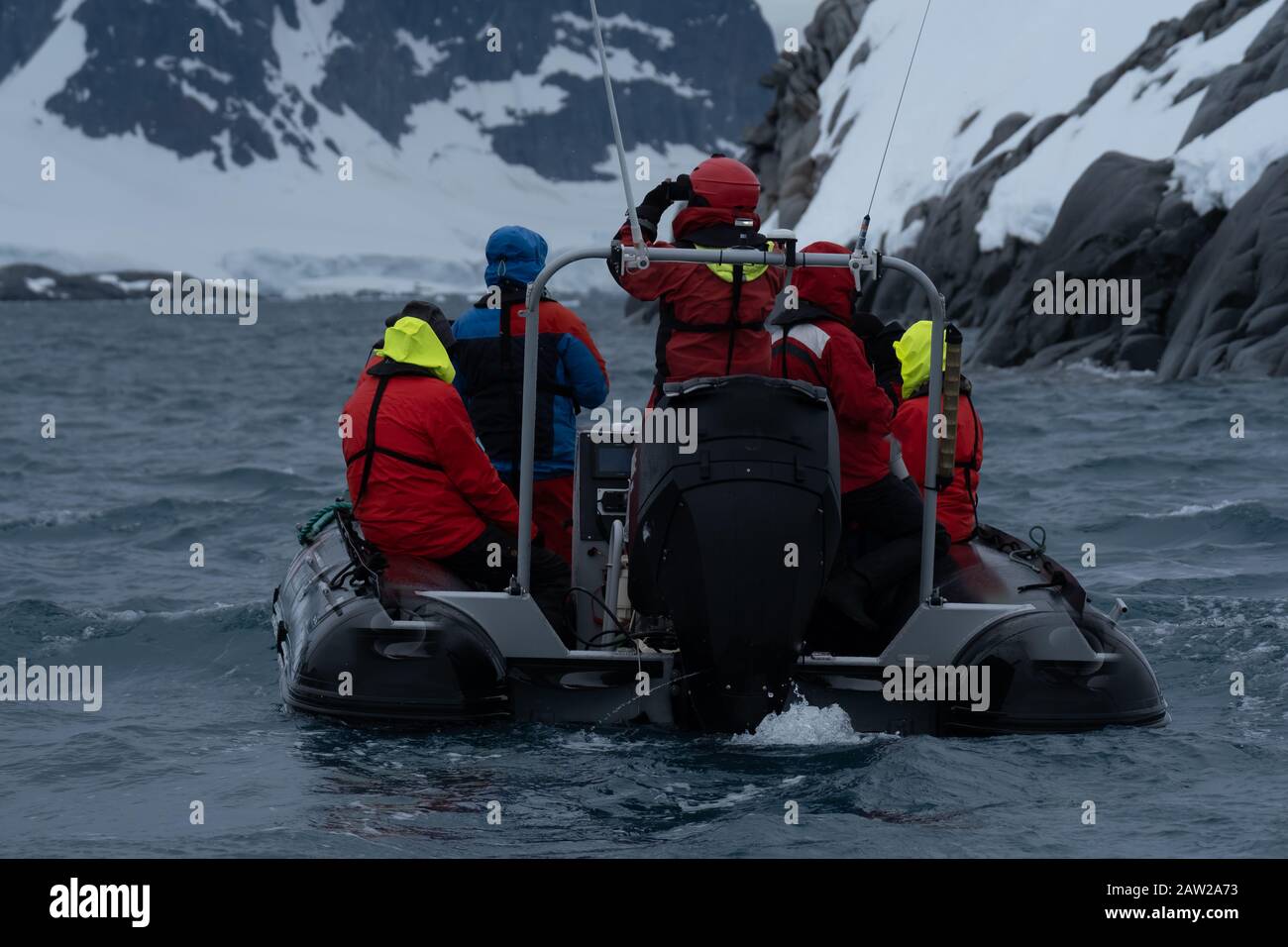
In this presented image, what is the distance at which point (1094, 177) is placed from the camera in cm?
2522

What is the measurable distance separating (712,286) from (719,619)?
4.22ft

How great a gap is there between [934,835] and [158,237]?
189809 mm

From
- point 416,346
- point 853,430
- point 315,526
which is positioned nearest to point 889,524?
point 853,430

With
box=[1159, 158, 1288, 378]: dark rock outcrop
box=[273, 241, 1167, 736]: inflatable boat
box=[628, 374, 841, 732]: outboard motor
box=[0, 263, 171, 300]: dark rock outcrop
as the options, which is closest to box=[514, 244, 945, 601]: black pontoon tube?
box=[273, 241, 1167, 736]: inflatable boat

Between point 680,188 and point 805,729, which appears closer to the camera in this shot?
point 680,188

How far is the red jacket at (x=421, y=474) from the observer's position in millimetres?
7449

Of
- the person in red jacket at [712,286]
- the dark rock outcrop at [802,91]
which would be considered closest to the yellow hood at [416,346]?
the person in red jacket at [712,286]

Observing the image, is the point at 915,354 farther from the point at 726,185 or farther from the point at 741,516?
the point at 741,516

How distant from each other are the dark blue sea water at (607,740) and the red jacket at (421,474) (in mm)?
906

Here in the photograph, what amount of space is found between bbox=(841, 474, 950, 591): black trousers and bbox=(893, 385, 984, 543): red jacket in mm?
429

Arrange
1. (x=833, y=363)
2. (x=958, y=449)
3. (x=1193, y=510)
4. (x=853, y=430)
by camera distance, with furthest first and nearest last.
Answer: (x=1193, y=510)
(x=958, y=449)
(x=853, y=430)
(x=833, y=363)
